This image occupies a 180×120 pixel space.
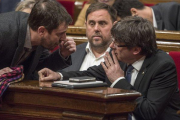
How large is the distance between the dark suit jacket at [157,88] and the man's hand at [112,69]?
61 mm

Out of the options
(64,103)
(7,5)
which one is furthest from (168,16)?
(64,103)

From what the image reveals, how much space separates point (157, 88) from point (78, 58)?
3.53 ft

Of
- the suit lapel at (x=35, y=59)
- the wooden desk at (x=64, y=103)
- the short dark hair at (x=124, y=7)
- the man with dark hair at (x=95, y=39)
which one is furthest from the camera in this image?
the short dark hair at (x=124, y=7)

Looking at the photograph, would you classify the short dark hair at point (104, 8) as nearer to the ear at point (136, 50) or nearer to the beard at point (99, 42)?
the beard at point (99, 42)

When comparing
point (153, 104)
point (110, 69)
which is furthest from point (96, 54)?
point (153, 104)

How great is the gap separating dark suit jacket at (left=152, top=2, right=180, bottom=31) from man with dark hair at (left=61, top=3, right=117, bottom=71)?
934 mm

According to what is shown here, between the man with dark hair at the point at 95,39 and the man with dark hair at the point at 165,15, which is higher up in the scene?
the man with dark hair at the point at 95,39

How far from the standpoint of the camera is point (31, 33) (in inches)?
79.7

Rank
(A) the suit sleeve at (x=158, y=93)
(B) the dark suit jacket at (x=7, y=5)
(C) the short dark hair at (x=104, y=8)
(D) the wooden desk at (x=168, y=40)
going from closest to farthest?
(A) the suit sleeve at (x=158, y=93)
(D) the wooden desk at (x=168, y=40)
(C) the short dark hair at (x=104, y=8)
(B) the dark suit jacket at (x=7, y=5)

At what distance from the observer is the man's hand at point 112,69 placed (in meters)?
1.98

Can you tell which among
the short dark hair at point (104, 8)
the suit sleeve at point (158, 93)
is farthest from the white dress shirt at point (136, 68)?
the short dark hair at point (104, 8)

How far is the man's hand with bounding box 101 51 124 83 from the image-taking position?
1979mm

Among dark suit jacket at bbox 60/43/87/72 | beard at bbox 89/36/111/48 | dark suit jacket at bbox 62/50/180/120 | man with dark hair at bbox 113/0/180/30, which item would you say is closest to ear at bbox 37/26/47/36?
dark suit jacket at bbox 62/50/180/120

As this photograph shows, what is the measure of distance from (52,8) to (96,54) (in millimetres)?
969
